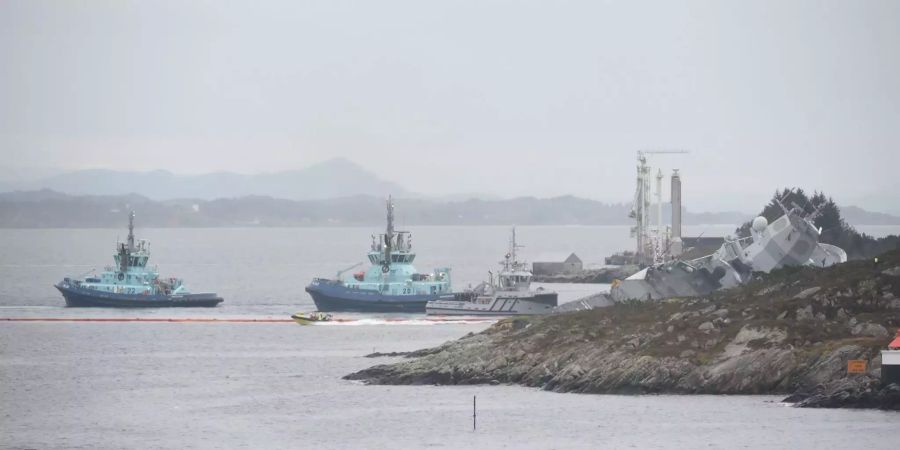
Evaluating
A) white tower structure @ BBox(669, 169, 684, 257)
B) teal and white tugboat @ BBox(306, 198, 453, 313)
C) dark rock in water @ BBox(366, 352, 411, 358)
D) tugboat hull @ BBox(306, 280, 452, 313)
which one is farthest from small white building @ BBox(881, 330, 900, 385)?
white tower structure @ BBox(669, 169, 684, 257)

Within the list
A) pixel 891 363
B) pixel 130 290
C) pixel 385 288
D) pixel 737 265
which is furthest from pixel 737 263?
pixel 130 290

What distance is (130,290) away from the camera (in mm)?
121938

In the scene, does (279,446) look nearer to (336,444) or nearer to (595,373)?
(336,444)

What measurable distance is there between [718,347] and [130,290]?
71467 millimetres

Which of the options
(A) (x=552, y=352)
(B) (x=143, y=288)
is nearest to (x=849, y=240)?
(B) (x=143, y=288)

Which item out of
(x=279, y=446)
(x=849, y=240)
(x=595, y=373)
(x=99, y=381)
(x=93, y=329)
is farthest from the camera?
(x=849, y=240)

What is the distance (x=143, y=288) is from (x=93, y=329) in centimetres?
1992

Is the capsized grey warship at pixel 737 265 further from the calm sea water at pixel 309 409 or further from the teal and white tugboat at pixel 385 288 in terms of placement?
the teal and white tugboat at pixel 385 288

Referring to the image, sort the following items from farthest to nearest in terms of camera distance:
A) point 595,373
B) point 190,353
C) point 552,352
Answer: point 190,353, point 552,352, point 595,373

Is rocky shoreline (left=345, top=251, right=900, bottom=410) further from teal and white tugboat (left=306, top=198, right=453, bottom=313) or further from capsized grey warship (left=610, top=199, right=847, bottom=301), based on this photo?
teal and white tugboat (left=306, top=198, right=453, bottom=313)

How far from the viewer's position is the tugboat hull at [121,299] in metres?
122

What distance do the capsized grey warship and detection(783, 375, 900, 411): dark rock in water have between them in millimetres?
38125

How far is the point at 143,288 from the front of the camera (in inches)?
4801

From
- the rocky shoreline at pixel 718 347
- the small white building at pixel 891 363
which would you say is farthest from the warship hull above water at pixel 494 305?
the small white building at pixel 891 363
